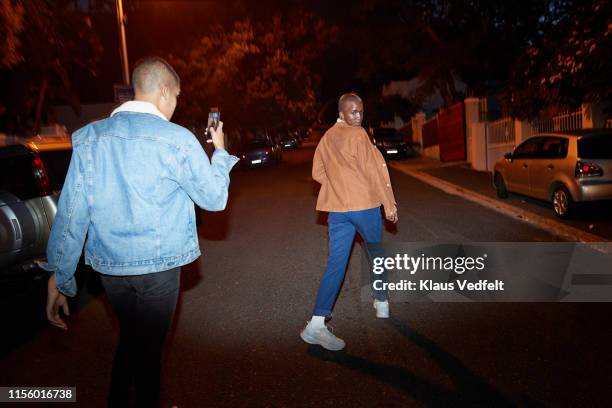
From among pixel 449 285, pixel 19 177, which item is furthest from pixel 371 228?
pixel 19 177

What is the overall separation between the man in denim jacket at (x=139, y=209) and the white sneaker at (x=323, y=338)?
6.30ft

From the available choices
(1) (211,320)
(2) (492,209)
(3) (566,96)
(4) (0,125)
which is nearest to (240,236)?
(1) (211,320)

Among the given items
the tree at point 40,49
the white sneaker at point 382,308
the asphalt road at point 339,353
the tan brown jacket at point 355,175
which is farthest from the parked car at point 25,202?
the tree at point 40,49

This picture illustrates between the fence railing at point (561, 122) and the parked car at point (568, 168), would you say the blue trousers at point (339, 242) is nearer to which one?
the parked car at point (568, 168)

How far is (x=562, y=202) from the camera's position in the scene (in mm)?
9484

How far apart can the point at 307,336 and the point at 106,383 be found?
1.53 meters

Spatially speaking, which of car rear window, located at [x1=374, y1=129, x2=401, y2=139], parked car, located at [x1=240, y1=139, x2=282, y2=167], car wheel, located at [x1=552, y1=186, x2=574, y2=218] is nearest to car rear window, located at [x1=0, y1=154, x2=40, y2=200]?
car wheel, located at [x1=552, y1=186, x2=574, y2=218]

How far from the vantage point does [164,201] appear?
249cm

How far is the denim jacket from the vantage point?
243 cm

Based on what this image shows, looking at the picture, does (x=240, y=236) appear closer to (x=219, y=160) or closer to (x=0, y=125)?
(x=219, y=160)

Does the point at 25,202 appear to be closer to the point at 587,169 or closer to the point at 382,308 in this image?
the point at 382,308

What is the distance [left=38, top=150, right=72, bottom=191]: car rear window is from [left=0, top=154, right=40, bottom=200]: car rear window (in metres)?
0.22

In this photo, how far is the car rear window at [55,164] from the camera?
6.24 m

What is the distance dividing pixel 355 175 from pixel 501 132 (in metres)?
Answer: 15.5
